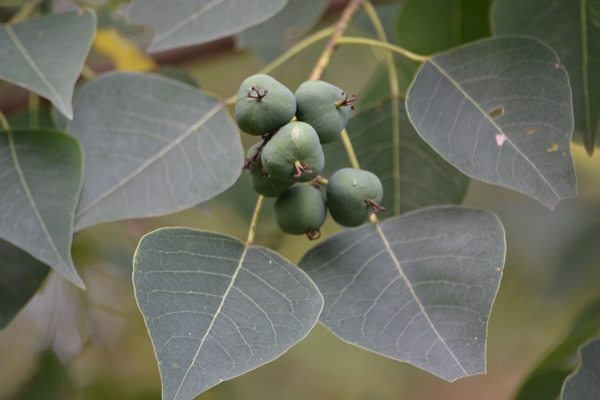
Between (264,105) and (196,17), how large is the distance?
1.29 feet

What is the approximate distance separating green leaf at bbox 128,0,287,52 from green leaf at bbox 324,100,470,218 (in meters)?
0.27

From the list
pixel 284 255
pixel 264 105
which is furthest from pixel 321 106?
pixel 284 255

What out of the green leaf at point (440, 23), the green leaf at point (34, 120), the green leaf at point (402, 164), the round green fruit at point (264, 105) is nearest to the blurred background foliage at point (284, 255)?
the green leaf at point (440, 23)

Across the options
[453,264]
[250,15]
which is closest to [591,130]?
[453,264]

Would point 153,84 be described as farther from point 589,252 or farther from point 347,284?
point 589,252

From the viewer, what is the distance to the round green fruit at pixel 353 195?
2.50ft

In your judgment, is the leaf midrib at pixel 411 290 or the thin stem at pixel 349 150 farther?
the thin stem at pixel 349 150

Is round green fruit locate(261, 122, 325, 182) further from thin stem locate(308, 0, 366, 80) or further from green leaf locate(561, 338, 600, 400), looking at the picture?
green leaf locate(561, 338, 600, 400)

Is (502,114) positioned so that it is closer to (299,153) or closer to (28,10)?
(299,153)

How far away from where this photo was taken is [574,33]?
95 cm

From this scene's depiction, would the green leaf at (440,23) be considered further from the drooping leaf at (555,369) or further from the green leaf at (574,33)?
the drooping leaf at (555,369)

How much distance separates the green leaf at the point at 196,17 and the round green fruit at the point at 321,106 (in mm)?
298

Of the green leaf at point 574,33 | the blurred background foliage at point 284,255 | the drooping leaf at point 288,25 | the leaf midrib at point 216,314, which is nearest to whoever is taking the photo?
the leaf midrib at point 216,314

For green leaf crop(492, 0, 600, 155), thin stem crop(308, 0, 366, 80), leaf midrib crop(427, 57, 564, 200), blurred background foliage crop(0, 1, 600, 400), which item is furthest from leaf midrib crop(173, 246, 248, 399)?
blurred background foliage crop(0, 1, 600, 400)
